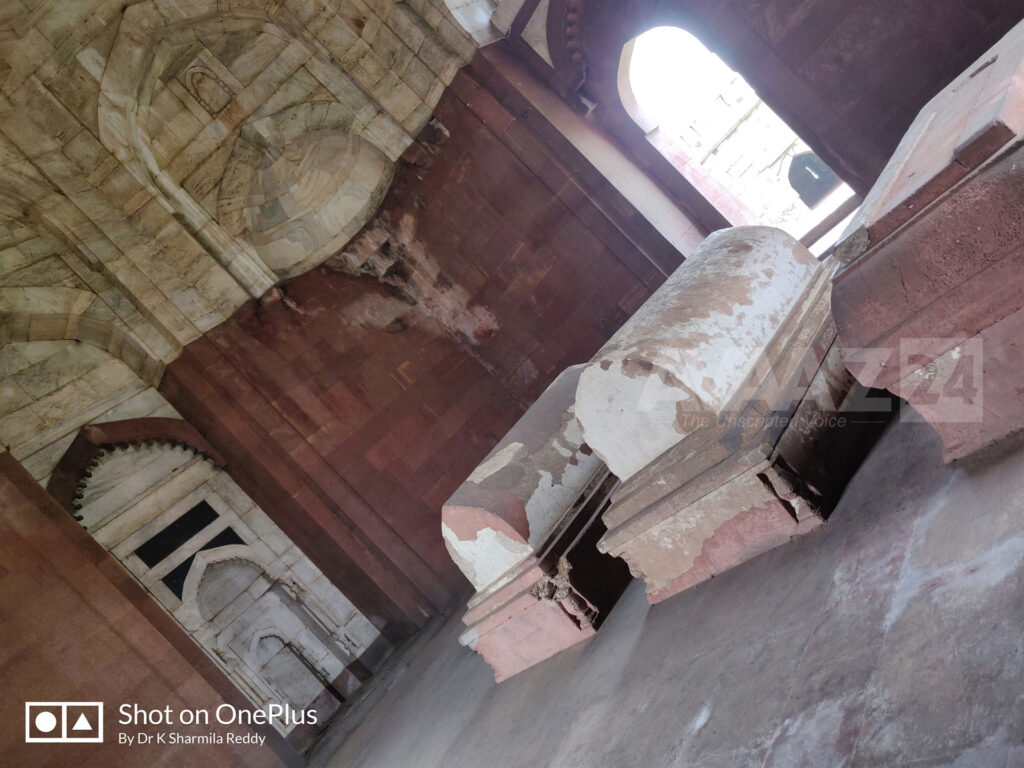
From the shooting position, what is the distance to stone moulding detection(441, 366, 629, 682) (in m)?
3.28

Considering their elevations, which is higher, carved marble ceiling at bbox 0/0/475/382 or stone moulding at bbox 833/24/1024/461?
carved marble ceiling at bbox 0/0/475/382

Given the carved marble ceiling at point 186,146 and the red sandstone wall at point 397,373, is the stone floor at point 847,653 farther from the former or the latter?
the carved marble ceiling at point 186,146

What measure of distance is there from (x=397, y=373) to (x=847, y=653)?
16.5ft

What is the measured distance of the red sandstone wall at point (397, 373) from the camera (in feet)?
19.2

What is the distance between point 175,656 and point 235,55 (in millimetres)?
4541

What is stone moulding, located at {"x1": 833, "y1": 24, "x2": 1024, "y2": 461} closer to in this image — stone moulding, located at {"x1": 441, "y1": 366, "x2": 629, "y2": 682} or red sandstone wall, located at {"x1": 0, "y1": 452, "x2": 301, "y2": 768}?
stone moulding, located at {"x1": 441, "y1": 366, "x2": 629, "y2": 682}

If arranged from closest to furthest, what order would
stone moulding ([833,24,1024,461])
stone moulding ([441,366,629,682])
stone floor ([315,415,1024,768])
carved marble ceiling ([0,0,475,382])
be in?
1. stone floor ([315,415,1024,768])
2. stone moulding ([833,24,1024,461])
3. stone moulding ([441,366,629,682])
4. carved marble ceiling ([0,0,475,382])

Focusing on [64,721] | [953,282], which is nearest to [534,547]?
[953,282]

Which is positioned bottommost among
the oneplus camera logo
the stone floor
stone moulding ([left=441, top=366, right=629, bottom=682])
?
the stone floor

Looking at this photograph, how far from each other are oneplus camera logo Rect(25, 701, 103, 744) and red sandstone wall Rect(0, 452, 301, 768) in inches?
1.5

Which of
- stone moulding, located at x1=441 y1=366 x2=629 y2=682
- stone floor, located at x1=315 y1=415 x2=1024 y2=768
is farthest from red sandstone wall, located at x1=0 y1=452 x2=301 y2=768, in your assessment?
stone floor, located at x1=315 y1=415 x2=1024 y2=768

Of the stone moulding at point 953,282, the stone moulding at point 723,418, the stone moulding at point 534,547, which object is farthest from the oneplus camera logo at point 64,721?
the stone moulding at point 953,282

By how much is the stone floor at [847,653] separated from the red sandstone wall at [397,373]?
10.6 feet

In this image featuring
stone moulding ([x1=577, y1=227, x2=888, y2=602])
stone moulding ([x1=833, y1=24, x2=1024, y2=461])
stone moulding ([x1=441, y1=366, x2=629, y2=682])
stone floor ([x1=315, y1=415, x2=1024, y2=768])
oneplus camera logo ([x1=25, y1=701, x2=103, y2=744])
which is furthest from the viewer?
oneplus camera logo ([x1=25, y1=701, x2=103, y2=744])
